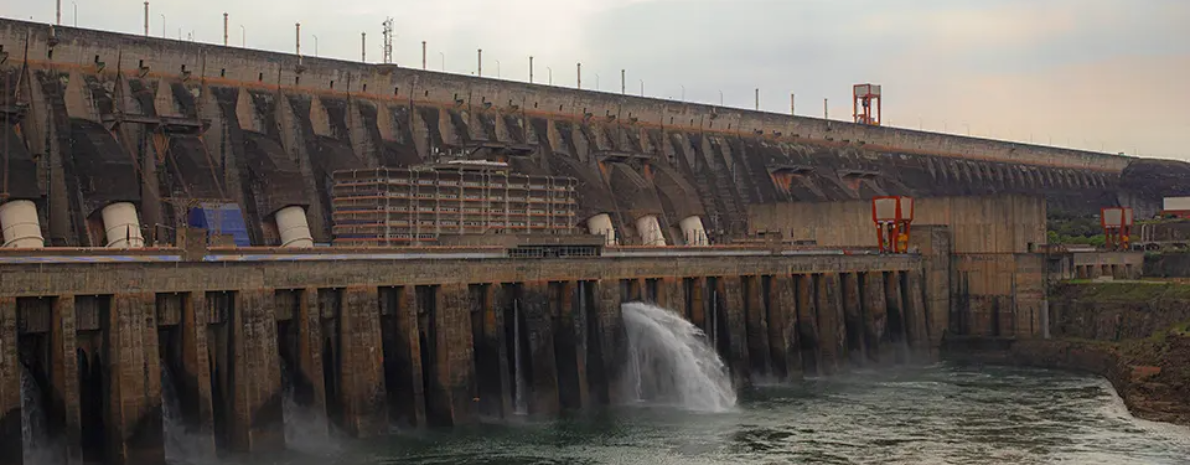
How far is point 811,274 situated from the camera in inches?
3285

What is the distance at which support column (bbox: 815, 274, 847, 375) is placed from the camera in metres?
82.6

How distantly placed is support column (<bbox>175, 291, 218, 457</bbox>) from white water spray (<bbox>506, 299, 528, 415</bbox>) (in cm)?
1700

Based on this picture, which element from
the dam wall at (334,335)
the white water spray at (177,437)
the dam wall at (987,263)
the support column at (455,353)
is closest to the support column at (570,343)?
the dam wall at (334,335)

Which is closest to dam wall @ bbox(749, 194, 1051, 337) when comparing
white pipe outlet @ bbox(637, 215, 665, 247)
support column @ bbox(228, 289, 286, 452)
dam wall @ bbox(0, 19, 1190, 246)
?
white pipe outlet @ bbox(637, 215, 665, 247)

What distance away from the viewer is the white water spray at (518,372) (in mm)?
62094

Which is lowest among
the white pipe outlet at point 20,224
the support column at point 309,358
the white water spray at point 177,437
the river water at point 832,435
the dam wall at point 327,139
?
the river water at point 832,435

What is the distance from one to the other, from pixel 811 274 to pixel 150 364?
47181 mm

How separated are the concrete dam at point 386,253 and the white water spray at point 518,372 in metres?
0.19

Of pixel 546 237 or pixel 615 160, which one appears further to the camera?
pixel 615 160

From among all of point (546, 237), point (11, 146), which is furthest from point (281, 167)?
point (546, 237)

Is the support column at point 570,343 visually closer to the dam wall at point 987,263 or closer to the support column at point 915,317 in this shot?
the dam wall at point 987,263

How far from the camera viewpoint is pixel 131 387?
45562mm

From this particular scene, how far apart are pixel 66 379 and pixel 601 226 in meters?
59.1

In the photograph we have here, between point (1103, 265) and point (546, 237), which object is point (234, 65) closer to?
point (546, 237)
